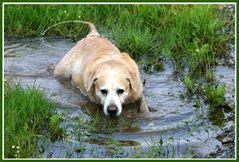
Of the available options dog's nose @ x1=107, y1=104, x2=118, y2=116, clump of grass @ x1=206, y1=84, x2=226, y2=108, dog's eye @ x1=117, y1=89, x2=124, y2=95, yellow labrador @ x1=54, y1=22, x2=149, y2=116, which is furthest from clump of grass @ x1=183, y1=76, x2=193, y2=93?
dog's nose @ x1=107, y1=104, x2=118, y2=116

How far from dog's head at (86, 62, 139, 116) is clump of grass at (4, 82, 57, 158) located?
2.20ft

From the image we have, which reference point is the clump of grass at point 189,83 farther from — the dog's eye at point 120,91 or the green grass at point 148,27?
the dog's eye at point 120,91

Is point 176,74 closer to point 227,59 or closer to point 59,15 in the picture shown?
point 227,59

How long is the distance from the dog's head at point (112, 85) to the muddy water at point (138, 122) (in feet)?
0.71

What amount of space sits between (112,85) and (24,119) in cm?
125

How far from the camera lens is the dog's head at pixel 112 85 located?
7043 mm

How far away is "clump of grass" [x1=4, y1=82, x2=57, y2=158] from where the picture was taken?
238 inches

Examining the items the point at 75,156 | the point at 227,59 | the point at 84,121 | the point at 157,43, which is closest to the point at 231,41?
the point at 227,59

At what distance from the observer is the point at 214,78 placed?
8352 mm

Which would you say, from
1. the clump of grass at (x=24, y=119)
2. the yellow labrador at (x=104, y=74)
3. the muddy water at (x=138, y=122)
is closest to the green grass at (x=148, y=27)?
the muddy water at (x=138, y=122)

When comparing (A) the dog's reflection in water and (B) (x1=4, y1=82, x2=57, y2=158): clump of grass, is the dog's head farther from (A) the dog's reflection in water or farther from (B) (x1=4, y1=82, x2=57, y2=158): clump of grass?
(B) (x1=4, y1=82, x2=57, y2=158): clump of grass

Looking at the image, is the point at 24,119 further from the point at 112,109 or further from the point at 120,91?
the point at 120,91

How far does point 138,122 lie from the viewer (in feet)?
23.6

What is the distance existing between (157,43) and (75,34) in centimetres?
161
